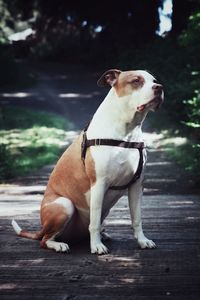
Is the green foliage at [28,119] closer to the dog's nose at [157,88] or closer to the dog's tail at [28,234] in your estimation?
the dog's tail at [28,234]

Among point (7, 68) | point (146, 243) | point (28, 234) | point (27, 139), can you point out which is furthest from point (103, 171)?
point (7, 68)

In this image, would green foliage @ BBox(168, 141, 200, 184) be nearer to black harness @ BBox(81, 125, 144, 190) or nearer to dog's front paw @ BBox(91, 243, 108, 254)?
black harness @ BBox(81, 125, 144, 190)

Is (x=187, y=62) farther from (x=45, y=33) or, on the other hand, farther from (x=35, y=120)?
(x=45, y=33)

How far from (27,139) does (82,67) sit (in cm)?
1928

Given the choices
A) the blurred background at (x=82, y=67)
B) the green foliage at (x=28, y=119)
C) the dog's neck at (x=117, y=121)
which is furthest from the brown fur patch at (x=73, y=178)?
the green foliage at (x=28, y=119)

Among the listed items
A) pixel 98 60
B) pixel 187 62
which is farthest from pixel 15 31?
pixel 187 62

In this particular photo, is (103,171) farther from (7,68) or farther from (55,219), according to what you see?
(7,68)

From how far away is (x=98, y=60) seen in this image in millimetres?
33875

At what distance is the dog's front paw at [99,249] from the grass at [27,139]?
261 inches

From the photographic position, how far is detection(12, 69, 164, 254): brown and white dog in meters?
4.43

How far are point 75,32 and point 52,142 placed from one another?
23.2 metres

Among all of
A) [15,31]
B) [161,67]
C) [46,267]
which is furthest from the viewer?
[15,31]

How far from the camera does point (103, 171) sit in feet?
14.5

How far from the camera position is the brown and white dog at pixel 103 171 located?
4426 mm
